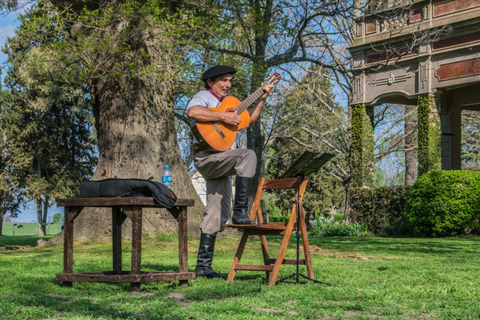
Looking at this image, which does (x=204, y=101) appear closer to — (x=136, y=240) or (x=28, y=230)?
(x=136, y=240)

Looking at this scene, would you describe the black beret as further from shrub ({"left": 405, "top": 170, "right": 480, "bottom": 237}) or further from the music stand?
shrub ({"left": 405, "top": 170, "right": 480, "bottom": 237})

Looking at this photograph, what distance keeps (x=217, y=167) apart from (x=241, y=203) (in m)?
0.48

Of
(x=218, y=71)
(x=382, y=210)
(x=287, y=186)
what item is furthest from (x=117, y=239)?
(x=382, y=210)

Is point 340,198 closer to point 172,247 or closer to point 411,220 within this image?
point 411,220

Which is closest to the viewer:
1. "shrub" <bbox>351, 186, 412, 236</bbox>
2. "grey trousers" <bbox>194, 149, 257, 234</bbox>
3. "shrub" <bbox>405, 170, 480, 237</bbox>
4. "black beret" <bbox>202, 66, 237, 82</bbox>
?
"grey trousers" <bbox>194, 149, 257, 234</bbox>

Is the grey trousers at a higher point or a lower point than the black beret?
lower

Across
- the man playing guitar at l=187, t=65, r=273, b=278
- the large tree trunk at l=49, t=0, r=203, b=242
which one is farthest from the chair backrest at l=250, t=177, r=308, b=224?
the large tree trunk at l=49, t=0, r=203, b=242

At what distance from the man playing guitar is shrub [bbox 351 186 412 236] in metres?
14.0

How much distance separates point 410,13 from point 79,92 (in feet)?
61.0

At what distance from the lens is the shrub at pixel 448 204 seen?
58.0ft

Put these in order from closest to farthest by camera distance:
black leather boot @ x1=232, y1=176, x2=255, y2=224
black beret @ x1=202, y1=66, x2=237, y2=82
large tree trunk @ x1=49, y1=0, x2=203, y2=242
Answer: black leather boot @ x1=232, y1=176, x2=255, y2=224 < black beret @ x1=202, y1=66, x2=237, y2=82 < large tree trunk @ x1=49, y1=0, x2=203, y2=242

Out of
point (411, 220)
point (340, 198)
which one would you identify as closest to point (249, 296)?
point (411, 220)

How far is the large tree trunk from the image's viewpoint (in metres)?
12.9

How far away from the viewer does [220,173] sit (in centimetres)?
688
